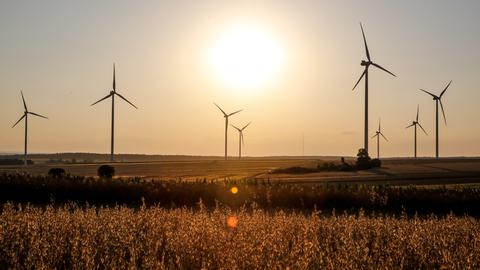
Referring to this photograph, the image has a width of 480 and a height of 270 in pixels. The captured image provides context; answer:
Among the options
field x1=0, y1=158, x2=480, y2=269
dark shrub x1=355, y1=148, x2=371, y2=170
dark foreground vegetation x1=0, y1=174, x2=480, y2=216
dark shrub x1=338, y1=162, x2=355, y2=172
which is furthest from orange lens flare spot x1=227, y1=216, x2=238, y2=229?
dark shrub x1=355, y1=148, x2=371, y2=170

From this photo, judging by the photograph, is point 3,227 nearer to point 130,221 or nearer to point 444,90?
point 130,221

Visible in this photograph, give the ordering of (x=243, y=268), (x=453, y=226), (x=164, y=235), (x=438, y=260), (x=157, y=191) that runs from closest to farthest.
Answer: (x=243, y=268) → (x=438, y=260) → (x=164, y=235) → (x=453, y=226) → (x=157, y=191)

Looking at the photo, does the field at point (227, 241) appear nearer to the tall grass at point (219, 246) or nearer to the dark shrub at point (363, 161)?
the tall grass at point (219, 246)

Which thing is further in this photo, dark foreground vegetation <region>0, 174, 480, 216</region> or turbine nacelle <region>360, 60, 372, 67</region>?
turbine nacelle <region>360, 60, 372, 67</region>

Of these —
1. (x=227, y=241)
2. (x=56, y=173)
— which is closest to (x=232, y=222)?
(x=227, y=241)

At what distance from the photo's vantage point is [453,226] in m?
16.3

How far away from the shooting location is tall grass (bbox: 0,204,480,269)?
10055 millimetres

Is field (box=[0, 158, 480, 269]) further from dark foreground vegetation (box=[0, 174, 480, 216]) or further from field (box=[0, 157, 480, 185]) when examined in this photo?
field (box=[0, 157, 480, 185])

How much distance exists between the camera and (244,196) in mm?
32844

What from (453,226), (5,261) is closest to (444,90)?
(453,226)

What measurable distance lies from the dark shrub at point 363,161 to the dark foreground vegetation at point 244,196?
175ft

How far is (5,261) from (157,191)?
22183 millimetres

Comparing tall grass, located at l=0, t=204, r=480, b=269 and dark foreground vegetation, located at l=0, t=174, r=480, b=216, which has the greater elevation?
tall grass, located at l=0, t=204, r=480, b=269

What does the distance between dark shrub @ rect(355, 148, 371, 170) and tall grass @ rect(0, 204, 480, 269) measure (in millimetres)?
72914
